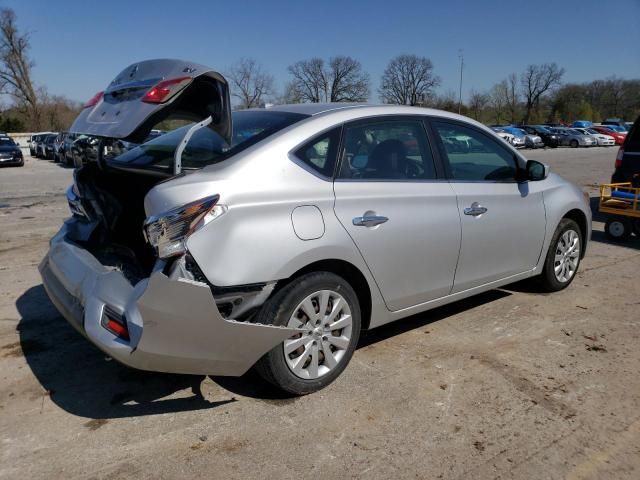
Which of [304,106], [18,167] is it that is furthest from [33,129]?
[304,106]

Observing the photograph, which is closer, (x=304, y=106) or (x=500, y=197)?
(x=304, y=106)

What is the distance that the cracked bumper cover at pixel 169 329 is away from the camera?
2.60 meters

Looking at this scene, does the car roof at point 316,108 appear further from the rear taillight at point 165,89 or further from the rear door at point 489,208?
the rear taillight at point 165,89

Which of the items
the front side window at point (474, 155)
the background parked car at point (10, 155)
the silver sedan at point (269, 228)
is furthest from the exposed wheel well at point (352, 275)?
the background parked car at point (10, 155)

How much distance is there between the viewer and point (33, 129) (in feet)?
198

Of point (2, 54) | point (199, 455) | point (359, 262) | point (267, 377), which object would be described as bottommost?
point (199, 455)

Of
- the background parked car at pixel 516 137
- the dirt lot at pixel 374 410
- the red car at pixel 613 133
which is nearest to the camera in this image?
the dirt lot at pixel 374 410

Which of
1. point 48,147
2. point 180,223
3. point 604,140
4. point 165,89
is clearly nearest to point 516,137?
point 604,140

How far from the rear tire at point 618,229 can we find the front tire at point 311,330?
5.64 metres

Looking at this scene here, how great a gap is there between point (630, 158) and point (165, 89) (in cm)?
805

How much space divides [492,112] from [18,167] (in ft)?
250

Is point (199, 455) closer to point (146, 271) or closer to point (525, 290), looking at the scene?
point (146, 271)

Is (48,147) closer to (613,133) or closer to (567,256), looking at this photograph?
(567,256)

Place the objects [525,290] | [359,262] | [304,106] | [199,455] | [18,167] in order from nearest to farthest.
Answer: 1. [199,455]
2. [359,262]
3. [304,106]
4. [525,290]
5. [18,167]
